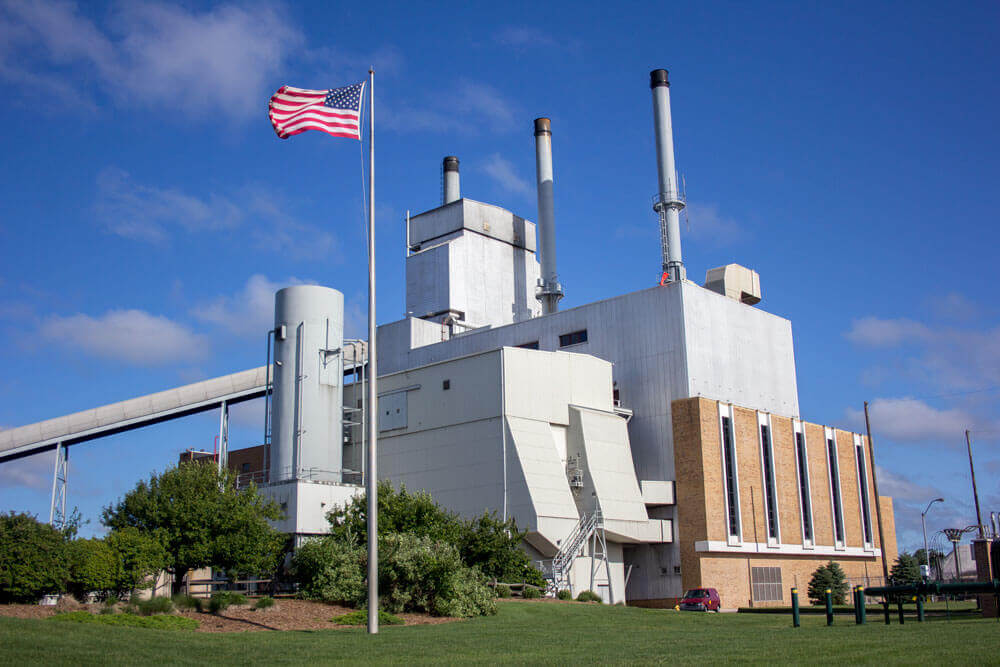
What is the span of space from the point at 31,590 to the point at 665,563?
107 feet

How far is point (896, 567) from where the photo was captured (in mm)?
61562

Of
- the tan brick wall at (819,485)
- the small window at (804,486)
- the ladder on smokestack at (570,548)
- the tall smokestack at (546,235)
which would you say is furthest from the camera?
the tall smokestack at (546,235)

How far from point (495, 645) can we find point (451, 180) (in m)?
61.1

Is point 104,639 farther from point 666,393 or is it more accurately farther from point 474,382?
point 666,393

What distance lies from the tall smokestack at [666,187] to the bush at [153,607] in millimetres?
41736

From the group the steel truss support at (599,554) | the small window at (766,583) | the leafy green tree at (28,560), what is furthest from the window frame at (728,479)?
the leafy green tree at (28,560)

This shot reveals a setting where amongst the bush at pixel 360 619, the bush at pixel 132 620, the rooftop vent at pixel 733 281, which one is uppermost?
the rooftop vent at pixel 733 281

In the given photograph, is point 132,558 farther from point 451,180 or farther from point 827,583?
point 451,180

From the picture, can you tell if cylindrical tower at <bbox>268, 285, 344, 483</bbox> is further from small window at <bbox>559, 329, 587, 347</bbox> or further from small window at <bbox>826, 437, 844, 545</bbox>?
small window at <bbox>826, 437, 844, 545</bbox>

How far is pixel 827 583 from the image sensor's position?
169ft

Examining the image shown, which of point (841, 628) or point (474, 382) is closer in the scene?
point (841, 628)

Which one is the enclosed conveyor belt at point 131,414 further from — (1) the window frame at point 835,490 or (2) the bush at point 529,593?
(1) the window frame at point 835,490

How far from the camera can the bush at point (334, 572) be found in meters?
30.3

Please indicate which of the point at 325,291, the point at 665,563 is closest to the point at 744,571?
the point at 665,563
